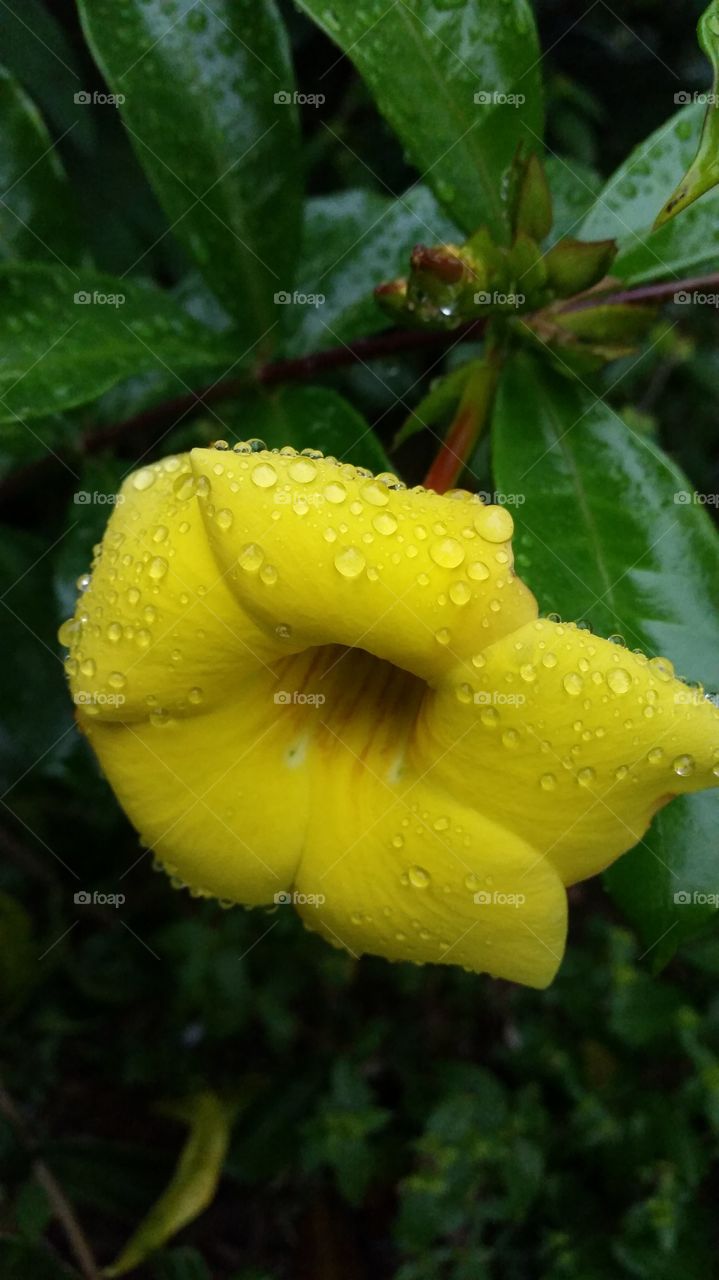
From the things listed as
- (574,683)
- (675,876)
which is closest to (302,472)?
(574,683)

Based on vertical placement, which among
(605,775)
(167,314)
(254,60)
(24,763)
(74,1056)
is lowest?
(74,1056)

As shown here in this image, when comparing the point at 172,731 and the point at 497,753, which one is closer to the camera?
the point at 497,753

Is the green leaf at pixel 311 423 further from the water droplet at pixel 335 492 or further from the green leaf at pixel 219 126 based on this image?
the water droplet at pixel 335 492

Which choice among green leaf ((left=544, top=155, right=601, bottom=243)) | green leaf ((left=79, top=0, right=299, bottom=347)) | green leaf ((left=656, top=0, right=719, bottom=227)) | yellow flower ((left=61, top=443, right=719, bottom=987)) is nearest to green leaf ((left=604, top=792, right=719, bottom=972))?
yellow flower ((left=61, top=443, right=719, bottom=987))

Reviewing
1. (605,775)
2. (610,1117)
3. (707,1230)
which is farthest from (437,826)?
(707,1230)

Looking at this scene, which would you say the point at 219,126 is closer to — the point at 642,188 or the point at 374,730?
the point at 642,188

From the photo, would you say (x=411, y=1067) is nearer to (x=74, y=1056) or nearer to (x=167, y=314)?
(x=74, y=1056)
